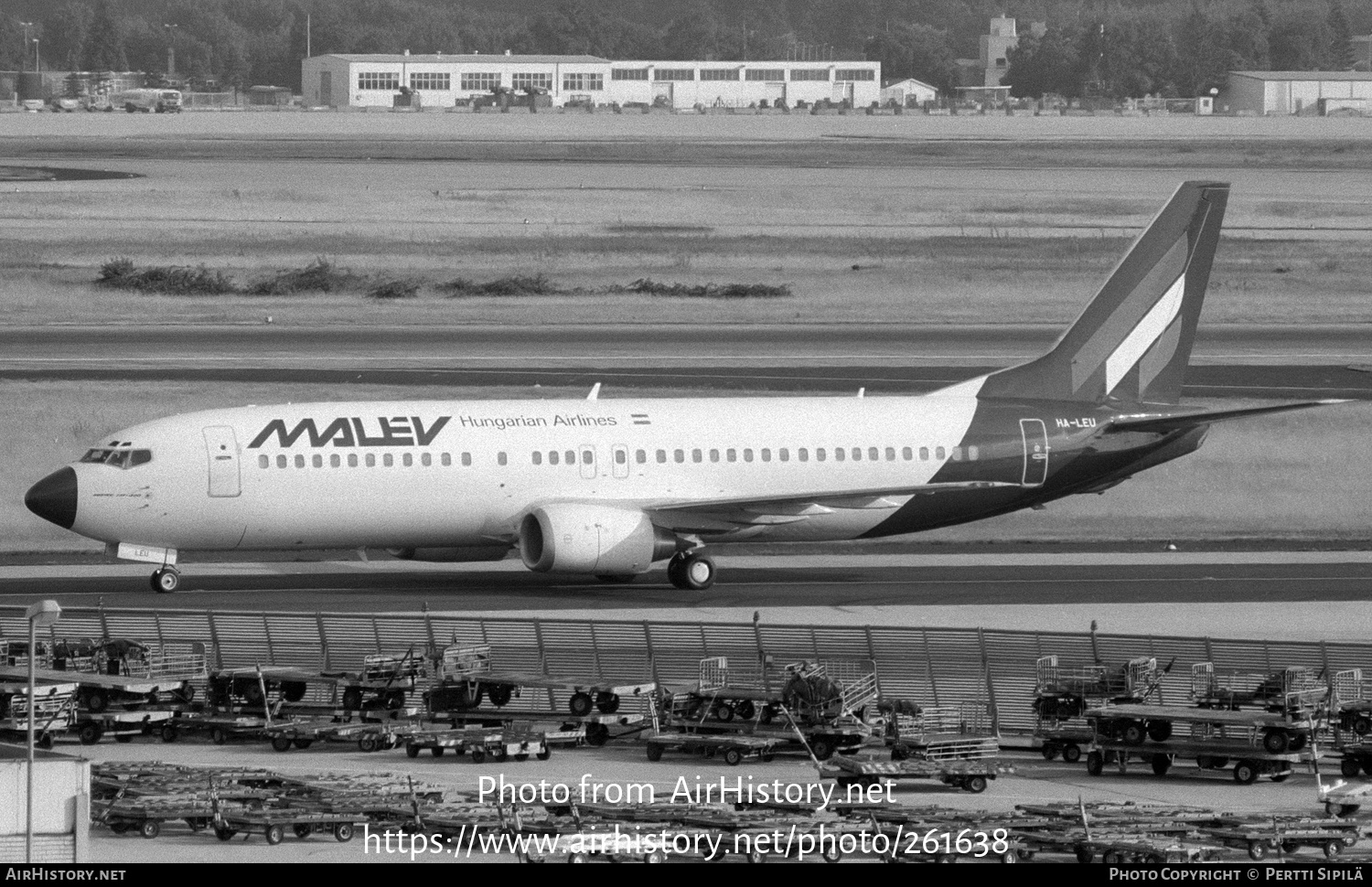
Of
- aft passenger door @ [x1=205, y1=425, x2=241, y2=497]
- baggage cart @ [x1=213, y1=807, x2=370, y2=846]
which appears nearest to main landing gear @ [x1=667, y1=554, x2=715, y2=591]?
aft passenger door @ [x1=205, y1=425, x2=241, y2=497]

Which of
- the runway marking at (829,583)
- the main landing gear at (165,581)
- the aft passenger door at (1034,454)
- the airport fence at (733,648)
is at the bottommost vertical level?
the runway marking at (829,583)

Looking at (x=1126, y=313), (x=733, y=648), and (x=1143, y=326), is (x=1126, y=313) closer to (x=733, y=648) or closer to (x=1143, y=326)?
(x=1143, y=326)

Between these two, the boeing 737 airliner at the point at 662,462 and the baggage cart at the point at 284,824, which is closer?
the baggage cart at the point at 284,824

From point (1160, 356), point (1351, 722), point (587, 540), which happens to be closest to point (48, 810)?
point (1351, 722)

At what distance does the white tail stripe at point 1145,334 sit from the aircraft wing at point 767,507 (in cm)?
646

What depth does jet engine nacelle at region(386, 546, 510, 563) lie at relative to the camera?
185ft

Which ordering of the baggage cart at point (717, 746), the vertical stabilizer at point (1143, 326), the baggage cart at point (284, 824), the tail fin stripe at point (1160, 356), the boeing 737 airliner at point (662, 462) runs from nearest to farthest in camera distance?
the baggage cart at point (284, 824)
the baggage cart at point (717, 746)
the boeing 737 airliner at point (662, 462)
the vertical stabilizer at point (1143, 326)
the tail fin stripe at point (1160, 356)

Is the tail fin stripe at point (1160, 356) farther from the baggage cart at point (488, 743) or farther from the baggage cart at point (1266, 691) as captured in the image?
the baggage cart at point (488, 743)

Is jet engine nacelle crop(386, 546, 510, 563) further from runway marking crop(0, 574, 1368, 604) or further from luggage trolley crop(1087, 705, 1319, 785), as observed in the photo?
luggage trolley crop(1087, 705, 1319, 785)

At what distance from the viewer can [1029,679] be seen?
139 feet

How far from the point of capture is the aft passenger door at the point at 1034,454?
5834cm

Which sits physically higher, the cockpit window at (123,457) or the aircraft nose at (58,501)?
the cockpit window at (123,457)

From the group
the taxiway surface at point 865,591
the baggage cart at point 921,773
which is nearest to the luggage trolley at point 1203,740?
the baggage cart at point 921,773
